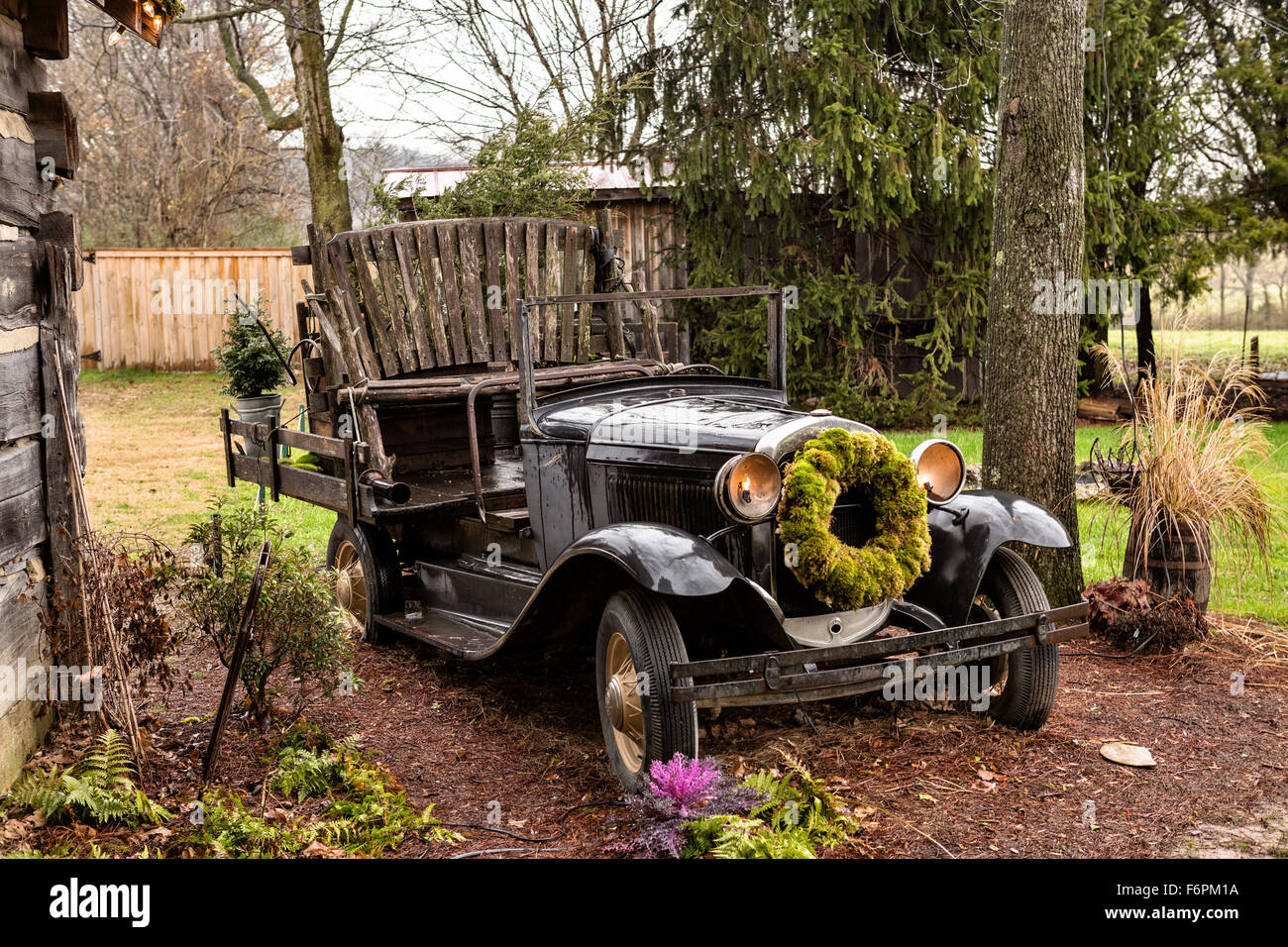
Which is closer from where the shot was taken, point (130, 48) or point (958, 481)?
point (958, 481)

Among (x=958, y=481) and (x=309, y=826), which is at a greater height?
(x=958, y=481)

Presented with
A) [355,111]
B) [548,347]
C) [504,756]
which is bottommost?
[504,756]

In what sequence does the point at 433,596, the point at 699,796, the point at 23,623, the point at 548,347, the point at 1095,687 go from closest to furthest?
1. the point at 699,796
2. the point at 23,623
3. the point at 1095,687
4. the point at 433,596
5. the point at 548,347

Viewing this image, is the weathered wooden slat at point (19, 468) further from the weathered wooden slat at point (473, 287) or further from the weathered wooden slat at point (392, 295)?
the weathered wooden slat at point (473, 287)

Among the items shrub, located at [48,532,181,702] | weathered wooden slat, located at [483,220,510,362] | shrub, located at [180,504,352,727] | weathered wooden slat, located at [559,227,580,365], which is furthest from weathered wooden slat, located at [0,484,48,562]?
weathered wooden slat, located at [559,227,580,365]

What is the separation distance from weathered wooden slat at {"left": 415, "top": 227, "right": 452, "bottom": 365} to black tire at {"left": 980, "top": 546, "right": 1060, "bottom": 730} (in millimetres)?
3542

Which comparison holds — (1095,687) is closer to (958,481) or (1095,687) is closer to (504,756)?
(958,481)

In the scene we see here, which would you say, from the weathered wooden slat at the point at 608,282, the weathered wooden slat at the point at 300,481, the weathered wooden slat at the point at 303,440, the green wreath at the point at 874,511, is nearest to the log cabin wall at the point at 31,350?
A: the weathered wooden slat at the point at 303,440

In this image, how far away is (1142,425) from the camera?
19.8 feet

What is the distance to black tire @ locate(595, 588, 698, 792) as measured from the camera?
3.81 meters

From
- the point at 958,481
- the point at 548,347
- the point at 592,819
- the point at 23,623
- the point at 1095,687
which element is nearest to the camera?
the point at 592,819

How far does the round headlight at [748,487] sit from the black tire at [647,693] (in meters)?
0.45

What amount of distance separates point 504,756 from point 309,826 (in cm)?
102

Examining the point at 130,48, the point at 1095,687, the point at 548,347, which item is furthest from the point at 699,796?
the point at 130,48
